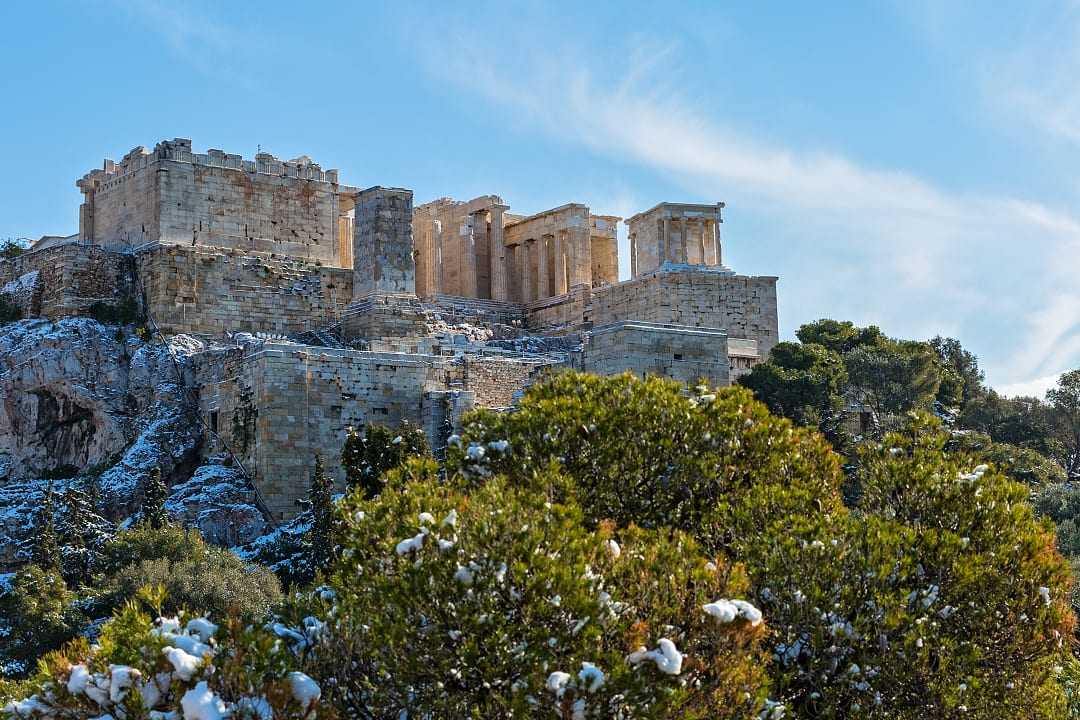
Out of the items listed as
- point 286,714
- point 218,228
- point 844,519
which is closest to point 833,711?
point 844,519

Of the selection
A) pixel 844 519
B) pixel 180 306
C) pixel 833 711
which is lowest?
pixel 833 711

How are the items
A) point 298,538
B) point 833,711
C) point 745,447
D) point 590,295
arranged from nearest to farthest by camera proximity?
1. point 833,711
2. point 745,447
3. point 298,538
4. point 590,295

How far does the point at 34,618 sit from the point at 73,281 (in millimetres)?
12993

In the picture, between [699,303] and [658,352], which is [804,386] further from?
[658,352]

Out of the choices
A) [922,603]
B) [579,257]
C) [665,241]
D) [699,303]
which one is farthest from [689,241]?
[922,603]

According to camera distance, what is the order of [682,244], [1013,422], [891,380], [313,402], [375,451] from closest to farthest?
[375,451]
[313,402]
[891,380]
[682,244]
[1013,422]

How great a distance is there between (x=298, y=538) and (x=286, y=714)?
773 inches

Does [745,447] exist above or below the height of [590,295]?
below

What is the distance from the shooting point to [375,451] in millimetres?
35188

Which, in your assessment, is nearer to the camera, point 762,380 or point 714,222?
point 762,380

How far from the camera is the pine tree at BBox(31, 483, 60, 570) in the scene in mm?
34469

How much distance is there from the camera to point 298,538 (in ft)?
118

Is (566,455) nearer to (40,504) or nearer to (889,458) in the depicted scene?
(889,458)

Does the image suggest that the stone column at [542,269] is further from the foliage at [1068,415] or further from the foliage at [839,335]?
the foliage at [1068,415]
